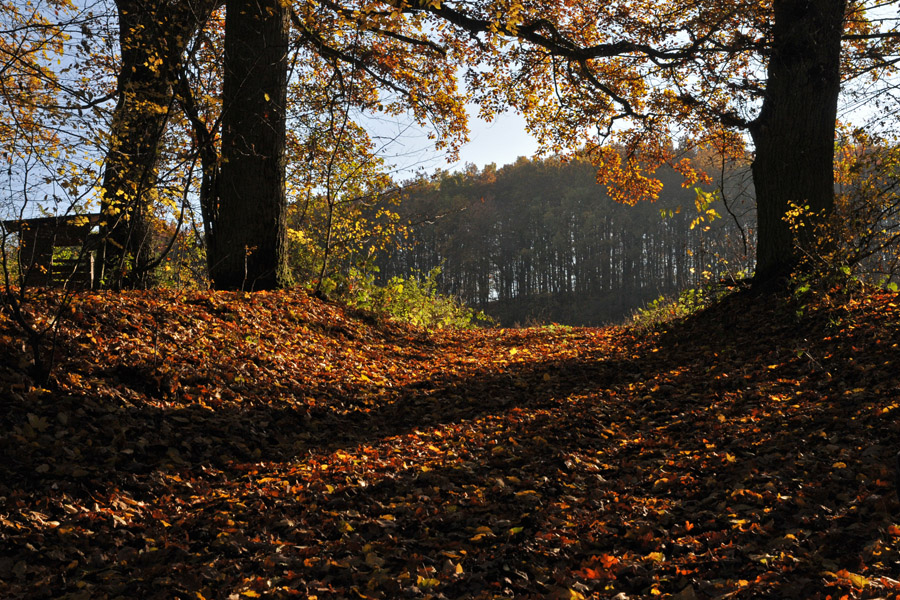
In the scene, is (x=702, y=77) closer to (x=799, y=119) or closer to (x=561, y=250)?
(x=799, y=119)

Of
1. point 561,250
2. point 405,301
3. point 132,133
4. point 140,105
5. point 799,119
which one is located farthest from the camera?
point 561,250

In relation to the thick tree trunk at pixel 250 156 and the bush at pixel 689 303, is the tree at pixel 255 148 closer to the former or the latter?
the thick tree trunk at pixel 250 156

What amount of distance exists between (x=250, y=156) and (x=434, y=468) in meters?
5.96

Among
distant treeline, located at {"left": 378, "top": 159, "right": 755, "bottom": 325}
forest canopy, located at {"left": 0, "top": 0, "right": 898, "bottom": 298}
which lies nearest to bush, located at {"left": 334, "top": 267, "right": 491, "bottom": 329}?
forest canopy, located at {"left": 0, "top": 0, "right": 898, "bottom": 298}

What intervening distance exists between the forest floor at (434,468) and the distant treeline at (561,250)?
41137mm

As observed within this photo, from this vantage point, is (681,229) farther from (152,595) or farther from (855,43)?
(152,595)

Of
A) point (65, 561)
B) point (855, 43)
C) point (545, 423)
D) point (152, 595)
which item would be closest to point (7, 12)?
point (65, 561)

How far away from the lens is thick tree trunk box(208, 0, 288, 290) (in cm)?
819

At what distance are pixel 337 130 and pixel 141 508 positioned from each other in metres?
7.61

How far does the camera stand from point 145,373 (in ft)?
16.2

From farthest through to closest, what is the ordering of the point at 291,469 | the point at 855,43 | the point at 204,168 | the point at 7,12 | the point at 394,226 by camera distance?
the point at 394,226 → the point at 855,43 → the point at 204,168 → the point at 7,12 → the point at 291,469

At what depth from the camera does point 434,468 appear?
4.48 m

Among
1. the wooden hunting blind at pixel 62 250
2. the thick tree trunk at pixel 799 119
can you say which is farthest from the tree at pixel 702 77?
the wooden hunting blind at pixel 62 250

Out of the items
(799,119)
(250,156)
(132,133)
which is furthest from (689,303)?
(132,133)
